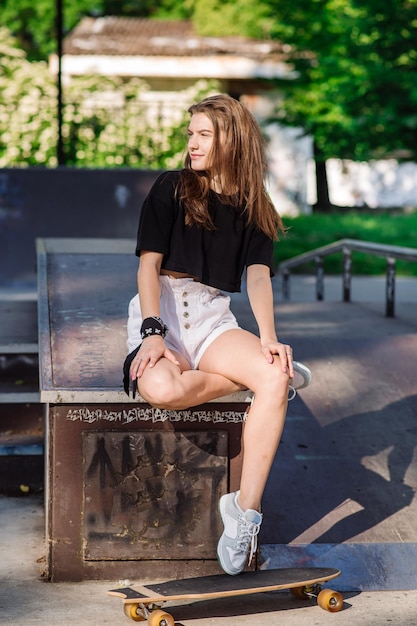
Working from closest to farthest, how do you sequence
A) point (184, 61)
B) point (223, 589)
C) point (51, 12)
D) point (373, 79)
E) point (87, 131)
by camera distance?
1. point (223, 589)
2. point (87, 131)
3. point (373, 79)
4. point (184, 61)
5. point (51, 12)

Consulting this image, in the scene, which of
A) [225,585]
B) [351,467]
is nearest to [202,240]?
[225,585]

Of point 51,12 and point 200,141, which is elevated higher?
point 51,12

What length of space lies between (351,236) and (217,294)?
60.6 feet

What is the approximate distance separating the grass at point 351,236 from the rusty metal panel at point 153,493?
37.7 ft

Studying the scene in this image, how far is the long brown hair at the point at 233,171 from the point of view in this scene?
440cm

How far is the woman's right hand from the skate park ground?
37.3 inches

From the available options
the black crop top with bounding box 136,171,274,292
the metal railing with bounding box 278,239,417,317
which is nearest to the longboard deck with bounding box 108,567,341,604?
the black crop top with bounding box 136,171,274,292

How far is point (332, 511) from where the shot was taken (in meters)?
5.19

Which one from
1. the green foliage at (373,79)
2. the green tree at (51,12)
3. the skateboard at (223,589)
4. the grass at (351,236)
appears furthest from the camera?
the green tree at (51,12)

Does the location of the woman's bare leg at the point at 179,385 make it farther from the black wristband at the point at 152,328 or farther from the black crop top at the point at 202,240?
the black crop top at the point at 202,240

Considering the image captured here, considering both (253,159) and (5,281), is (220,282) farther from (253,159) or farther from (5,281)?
(5,281)

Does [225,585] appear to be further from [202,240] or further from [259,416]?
[202,240]

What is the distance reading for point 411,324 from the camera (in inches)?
363

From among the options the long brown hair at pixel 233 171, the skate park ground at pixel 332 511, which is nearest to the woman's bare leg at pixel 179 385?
the long brown hair at pixel 233 171
